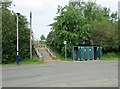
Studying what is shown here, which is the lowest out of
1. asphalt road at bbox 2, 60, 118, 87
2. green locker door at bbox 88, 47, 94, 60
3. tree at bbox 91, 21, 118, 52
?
asphalt road at bbox 2, 60, 118, 87

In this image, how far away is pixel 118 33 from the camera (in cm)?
5184

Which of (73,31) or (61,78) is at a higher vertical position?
(73,31)

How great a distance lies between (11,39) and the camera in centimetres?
3803

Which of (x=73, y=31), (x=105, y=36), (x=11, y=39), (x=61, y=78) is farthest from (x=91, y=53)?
(x=61, y=78)

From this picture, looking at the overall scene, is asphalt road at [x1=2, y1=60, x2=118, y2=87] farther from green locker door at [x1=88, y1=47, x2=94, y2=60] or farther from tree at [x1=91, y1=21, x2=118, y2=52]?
tree at [x1=91, y1=21, x2=118, y2=52]

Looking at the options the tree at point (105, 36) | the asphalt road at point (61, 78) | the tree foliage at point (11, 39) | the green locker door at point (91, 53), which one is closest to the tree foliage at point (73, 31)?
the tree at point (105, 36)

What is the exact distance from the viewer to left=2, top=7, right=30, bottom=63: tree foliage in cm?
3747

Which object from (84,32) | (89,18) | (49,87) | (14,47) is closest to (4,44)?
(14,47)

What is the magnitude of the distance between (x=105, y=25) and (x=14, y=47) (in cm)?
2021

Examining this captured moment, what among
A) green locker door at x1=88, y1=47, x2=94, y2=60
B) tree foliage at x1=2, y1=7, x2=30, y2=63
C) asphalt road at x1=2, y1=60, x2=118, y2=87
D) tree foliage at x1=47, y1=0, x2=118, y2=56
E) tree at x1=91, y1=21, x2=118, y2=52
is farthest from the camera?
tree at x1=91, y1=21, x2=118, y2=52

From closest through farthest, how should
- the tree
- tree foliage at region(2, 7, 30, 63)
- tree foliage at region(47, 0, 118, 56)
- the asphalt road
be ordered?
the asphalt road
tree foliage at region(2, 7, 30, 63)
tree foliage at region(47, 0, 118, 56)
the tree

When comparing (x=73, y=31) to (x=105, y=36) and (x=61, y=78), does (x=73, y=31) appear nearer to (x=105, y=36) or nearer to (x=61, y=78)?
(x=105, y=36)

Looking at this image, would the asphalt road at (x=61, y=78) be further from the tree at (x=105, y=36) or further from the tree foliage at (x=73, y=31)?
the tree at (x=105, y=36)

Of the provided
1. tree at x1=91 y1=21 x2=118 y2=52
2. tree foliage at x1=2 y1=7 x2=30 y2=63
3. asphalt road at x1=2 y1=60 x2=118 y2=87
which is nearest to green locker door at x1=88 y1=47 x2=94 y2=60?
tree at x1=91 y1=21 x2=118 y2=52
